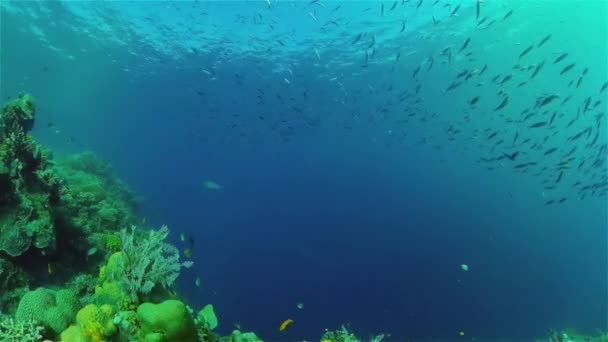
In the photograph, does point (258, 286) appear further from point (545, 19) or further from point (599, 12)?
point (599, 12)

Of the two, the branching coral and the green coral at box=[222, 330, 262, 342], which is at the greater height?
the branching coral

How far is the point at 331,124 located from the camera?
66375mm

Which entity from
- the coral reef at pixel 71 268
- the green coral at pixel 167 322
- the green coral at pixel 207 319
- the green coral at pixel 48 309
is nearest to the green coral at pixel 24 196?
the coral reef at pixel 71 268

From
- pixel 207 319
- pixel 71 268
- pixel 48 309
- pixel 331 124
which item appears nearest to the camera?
pixel 48 309

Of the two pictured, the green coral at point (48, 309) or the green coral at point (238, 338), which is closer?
the green coral at point (48, 309)

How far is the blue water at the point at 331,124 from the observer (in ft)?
97.9

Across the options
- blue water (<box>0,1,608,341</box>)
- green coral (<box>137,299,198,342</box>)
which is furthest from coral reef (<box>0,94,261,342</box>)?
blue water (<box>0,1,608,341</box>)

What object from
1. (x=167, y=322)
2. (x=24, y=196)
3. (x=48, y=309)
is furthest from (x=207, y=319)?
(x=24, y=196)

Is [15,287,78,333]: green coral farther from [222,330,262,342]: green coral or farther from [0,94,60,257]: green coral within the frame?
[0,94,60,257]: green coral

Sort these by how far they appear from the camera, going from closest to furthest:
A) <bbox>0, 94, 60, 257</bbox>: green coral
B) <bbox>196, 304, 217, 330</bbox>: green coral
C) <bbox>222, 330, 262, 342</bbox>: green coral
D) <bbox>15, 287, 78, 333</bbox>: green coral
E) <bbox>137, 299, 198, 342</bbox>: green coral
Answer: <bbox>137, 299, 198, 342</bbox>: green coral < <bbox>15, 287, 78, 333</bbox>: green coral < <bbox>196, 304, 217, 330</bbox>: green coral < <bbox>222, 330, 262, 342</bbox>: green coral < <bbox>0, 94, 60, 257</bbox>: green coral

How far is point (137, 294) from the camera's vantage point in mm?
4141

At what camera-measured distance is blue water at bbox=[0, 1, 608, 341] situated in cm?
2984

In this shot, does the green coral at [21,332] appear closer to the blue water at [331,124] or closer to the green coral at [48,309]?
the green coral at [48,309]

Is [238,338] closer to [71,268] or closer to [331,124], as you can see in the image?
[71,268]
